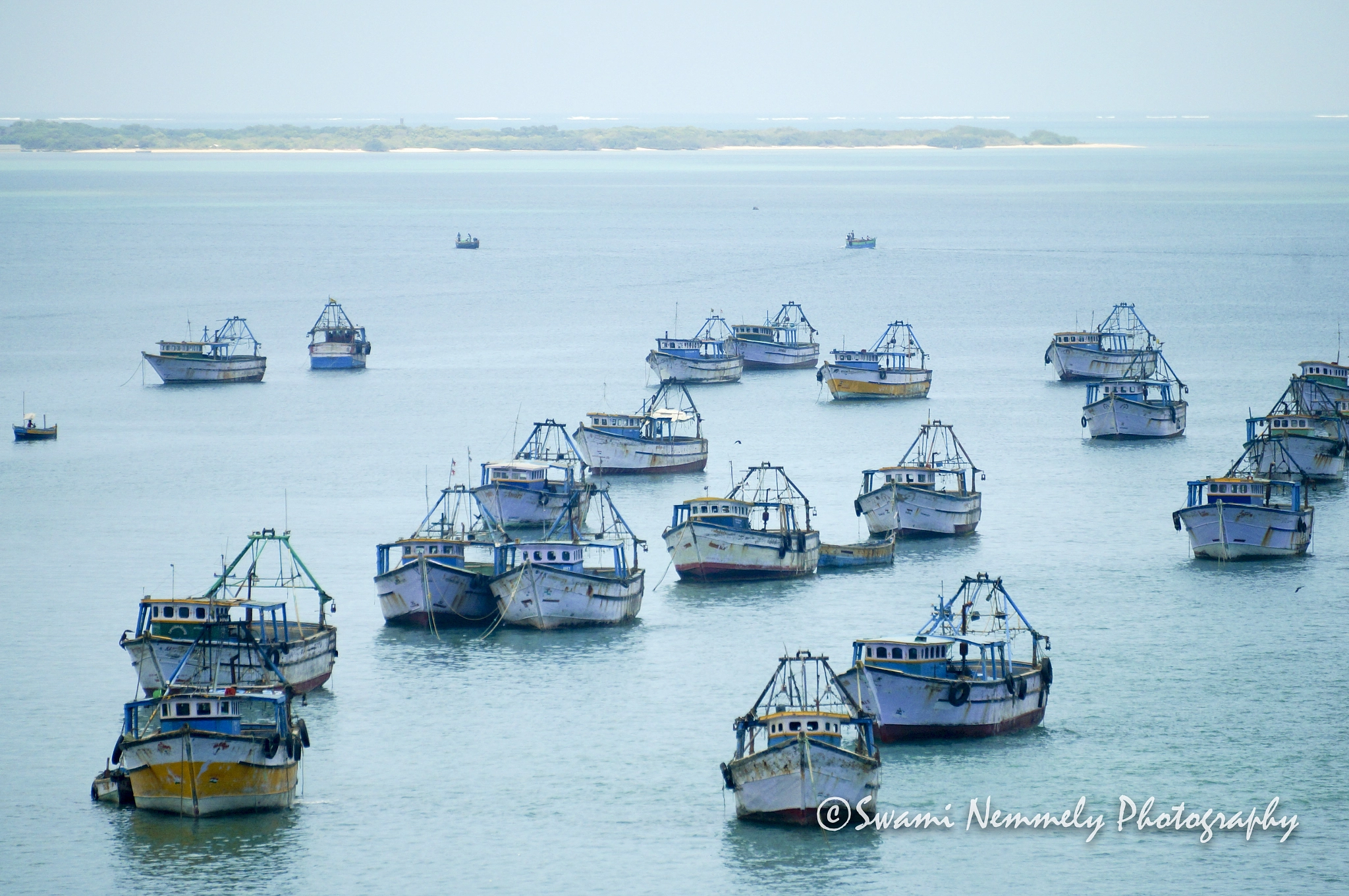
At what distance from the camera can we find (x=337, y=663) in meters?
58.3

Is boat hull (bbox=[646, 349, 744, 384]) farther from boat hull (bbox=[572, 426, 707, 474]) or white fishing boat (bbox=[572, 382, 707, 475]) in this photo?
boat hull (bbox=[572, 426, 707, 474])

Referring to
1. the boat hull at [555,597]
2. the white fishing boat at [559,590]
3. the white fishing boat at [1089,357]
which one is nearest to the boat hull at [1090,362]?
the white fishing boat at [1089,357]

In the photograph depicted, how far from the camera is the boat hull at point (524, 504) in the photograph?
252 feet

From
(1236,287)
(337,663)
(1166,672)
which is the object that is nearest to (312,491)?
(337,663)

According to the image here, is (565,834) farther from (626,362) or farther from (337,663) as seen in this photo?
(626,362)

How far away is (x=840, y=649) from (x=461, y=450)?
41191 millimetres

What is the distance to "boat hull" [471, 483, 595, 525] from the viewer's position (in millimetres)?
76875

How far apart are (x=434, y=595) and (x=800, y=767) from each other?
71.6 ft

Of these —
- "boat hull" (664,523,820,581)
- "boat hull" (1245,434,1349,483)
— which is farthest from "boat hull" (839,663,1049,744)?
"boat hull" (1245,434,1349,483)

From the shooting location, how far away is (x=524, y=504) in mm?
77312

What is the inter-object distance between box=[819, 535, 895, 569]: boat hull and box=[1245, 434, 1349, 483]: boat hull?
75.3 feet

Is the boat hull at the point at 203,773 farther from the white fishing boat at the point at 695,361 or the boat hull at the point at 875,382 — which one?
the white fishing boat at the point at 695,361

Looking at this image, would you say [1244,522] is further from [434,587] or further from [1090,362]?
[1090,362]

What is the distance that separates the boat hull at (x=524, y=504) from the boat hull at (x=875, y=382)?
142 feet
